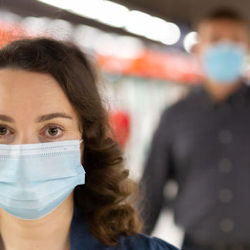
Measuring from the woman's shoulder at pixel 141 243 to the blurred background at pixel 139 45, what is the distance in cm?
35

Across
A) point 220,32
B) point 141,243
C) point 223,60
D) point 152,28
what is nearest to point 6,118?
point 141,243

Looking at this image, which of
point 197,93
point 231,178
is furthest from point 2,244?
point 197,93

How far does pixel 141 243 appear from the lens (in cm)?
167

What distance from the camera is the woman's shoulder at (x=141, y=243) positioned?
65.1 inches

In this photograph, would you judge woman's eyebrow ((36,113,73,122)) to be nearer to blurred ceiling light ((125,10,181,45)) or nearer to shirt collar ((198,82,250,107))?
shirt collar ((198,82,250,107))

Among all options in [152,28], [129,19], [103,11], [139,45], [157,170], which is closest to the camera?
[157,170]

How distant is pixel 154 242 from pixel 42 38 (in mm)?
861

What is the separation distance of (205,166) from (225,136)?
0.76 ft

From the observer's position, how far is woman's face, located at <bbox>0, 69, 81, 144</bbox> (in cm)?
150

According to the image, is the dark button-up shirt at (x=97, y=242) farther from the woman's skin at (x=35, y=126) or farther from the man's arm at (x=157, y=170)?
the man's arm at (x=157, y=170)

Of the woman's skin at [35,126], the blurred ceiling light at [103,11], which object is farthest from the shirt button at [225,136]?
the blurred ceiling light at [103,11]

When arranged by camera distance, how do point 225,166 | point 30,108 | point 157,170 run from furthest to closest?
point 157,170 → point 225,166 → point 30,108

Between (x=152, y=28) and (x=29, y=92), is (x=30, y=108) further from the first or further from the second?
(x=152, y=28)

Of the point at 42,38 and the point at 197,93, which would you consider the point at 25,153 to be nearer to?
the point at 42,38
